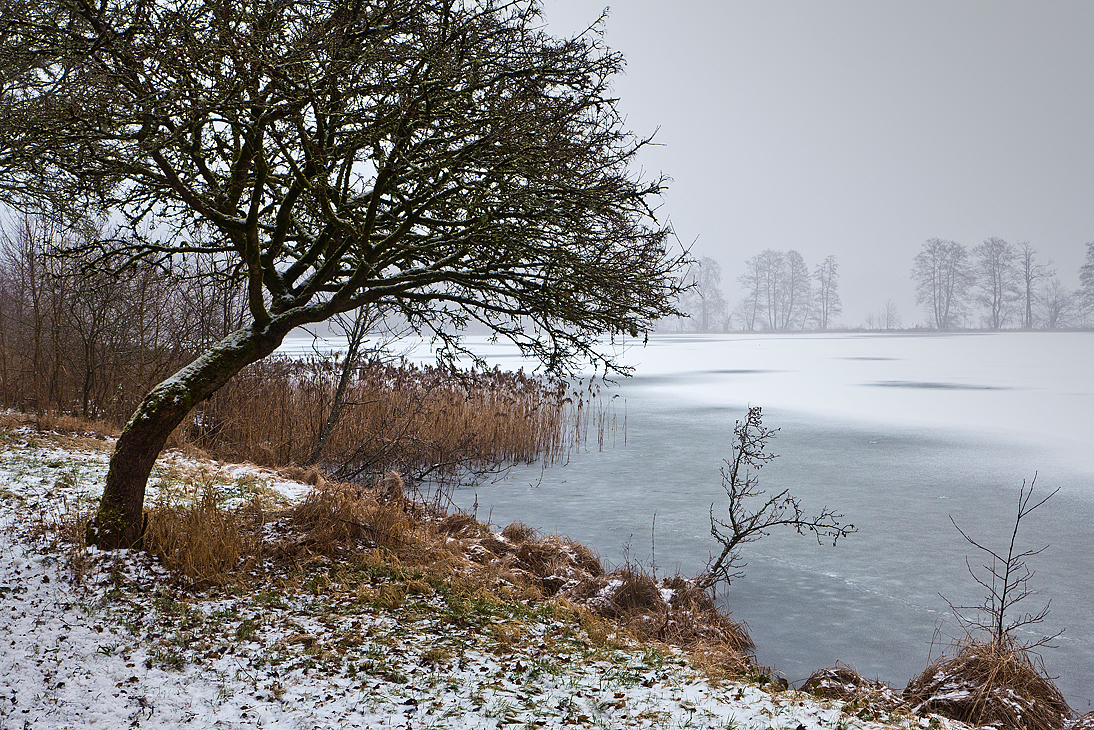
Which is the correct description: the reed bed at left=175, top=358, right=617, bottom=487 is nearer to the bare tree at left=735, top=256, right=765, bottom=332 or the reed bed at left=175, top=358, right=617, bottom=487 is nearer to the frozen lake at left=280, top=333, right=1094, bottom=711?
the frozen lake at left=280, top=333, right=1094, bottom=711

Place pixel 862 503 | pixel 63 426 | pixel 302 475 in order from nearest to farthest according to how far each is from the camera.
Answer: pixel 302 475 → pixel 63 426 → pixel 862 503

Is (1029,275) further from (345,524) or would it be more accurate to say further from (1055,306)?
(345,524)

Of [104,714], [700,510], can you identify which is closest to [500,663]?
[104,714]

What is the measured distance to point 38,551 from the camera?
16.3 ft

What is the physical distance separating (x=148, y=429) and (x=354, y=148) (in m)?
2.53

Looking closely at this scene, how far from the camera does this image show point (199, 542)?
503 centimetres

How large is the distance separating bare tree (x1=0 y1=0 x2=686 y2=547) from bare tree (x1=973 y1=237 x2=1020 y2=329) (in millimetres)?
75625

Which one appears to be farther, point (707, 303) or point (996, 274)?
point (707, 303)

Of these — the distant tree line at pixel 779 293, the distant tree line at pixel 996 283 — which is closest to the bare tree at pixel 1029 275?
the distant tree line at pixel 996 283

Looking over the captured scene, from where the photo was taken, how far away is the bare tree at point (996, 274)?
224ft

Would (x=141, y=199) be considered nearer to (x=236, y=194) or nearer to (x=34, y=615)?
A: (x=236, y=194)

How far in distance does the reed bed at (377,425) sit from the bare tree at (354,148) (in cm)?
394

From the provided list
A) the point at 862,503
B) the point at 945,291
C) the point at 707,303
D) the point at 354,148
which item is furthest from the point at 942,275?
the point at 354,148

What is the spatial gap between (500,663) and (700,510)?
19.7 feet
